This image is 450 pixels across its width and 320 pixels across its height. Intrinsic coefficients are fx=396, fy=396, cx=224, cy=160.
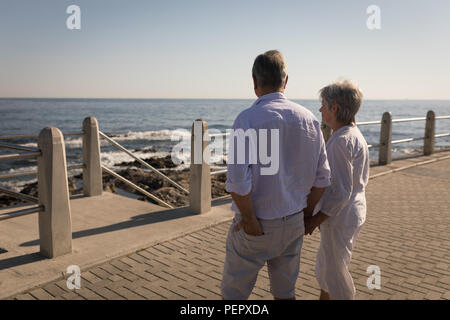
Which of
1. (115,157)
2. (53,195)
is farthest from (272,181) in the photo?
(115,157)

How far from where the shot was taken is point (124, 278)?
12.9 feet

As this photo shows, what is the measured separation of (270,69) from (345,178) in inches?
34.4

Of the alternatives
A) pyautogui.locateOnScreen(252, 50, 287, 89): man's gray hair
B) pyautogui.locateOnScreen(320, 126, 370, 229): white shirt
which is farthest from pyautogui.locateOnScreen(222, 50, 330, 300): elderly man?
pyautogui.locateOnScreen(320, 126, 370, 229): white shirt

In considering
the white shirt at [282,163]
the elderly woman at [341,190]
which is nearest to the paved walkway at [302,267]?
the elderly woman at [341,190]

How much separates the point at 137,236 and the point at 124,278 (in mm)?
1128

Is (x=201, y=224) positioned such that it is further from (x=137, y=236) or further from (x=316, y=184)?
(x=316, y=184)

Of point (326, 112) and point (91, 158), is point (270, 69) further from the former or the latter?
point (91, 158)

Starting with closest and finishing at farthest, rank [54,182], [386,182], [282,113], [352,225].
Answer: [282,113], [352,225], [54,182], [386,182]

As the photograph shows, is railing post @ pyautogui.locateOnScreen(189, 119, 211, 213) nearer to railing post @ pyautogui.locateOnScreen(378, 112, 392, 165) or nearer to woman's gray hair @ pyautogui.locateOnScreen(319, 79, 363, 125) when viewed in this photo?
woman's gray hair @ pyautogui.locateOnScreen(319, 79, 363, 125)

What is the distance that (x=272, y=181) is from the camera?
2.29 metres

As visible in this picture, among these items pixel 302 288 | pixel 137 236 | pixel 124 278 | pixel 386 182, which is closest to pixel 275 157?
pixel 302 288

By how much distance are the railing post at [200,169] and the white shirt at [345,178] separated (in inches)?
129

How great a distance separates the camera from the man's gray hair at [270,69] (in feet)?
7.47
